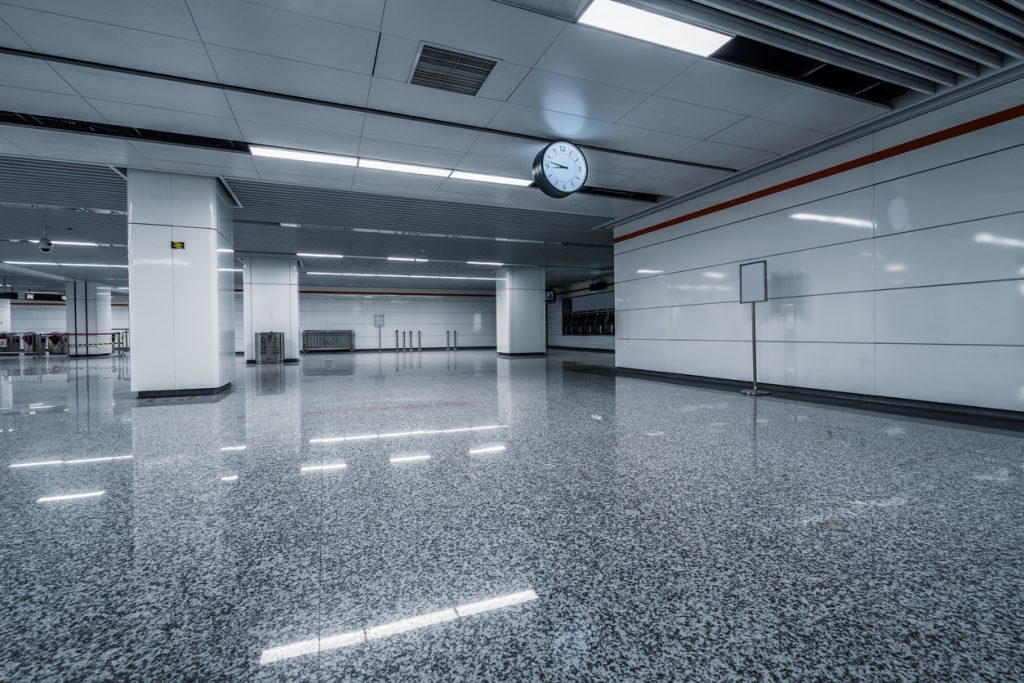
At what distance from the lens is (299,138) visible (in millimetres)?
6531

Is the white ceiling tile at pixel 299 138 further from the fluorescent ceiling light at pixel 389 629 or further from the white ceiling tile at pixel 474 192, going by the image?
the fluorescent ceiling light at pixel 389 629

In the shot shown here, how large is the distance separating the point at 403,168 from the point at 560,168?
278 centimetres

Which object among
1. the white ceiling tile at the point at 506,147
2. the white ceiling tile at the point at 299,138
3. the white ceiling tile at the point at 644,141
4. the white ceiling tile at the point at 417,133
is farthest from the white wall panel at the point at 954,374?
the white ceiling tile at the point at 299,138

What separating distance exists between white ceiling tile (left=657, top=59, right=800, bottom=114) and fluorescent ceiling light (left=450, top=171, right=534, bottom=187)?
3.41m

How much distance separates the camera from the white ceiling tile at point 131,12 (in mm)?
3857

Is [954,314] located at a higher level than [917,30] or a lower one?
lower

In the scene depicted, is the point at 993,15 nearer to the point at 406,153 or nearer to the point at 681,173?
the point at 681,173

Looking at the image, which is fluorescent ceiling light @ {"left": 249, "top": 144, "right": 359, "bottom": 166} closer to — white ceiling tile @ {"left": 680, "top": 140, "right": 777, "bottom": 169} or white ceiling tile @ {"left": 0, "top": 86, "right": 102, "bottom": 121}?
white ceiling tile @ {"left": 0, "top": 86, "right": 102, "bottom": 121}

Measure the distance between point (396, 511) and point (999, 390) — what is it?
6672 mm

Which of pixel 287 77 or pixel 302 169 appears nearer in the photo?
pixel 287 77

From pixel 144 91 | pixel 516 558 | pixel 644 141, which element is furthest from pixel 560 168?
pixel 516 558

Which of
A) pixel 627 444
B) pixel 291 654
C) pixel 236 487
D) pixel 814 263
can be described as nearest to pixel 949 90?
pixel 814 263

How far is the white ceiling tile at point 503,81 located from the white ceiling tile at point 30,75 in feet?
14.9

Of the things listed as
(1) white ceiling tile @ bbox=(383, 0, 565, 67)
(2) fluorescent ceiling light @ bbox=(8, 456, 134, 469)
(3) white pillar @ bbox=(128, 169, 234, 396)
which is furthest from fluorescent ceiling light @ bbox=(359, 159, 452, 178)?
(2) fluorescent ceiling light @ bbox=(8, 456, 134, 469)
